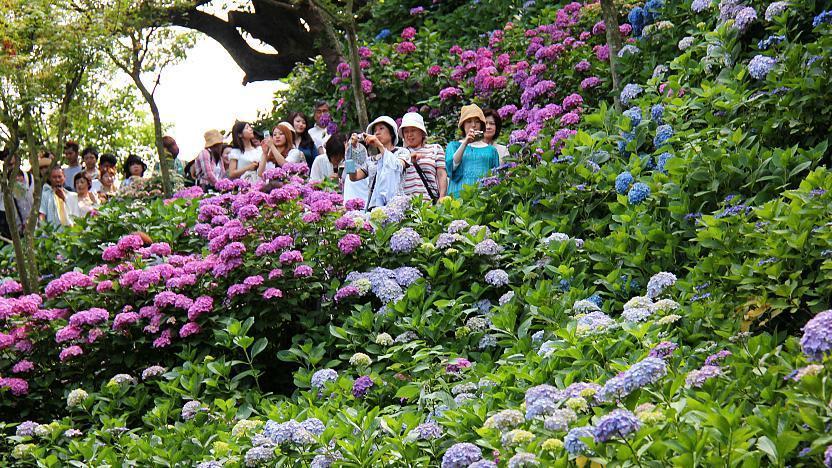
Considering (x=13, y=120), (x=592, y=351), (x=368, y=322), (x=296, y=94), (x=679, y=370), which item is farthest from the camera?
(x=296, y=94)

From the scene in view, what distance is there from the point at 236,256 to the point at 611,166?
243cm

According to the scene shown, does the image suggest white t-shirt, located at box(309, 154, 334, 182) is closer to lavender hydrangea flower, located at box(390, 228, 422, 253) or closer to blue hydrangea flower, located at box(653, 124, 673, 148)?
lavender hydrangea flower, located at box(390, 228, 422, 253)

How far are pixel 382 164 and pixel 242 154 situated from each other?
263 cm

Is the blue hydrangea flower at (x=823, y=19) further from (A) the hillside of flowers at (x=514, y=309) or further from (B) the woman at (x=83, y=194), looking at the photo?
(B) the woman at (x=83, y=194)

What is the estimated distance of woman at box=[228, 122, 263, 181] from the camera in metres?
10.1

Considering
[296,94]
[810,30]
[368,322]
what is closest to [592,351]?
[368,322]

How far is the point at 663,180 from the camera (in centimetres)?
647

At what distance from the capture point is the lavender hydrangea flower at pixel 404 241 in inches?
254

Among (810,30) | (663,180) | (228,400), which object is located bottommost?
(228,400)

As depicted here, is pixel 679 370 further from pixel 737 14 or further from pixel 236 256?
pixel 737 14

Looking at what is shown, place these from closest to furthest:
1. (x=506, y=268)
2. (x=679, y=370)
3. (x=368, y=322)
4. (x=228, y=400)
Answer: (x=679, y=370) < (x=228, y=400) < (x=368, y=322) < (x=506, y=268)

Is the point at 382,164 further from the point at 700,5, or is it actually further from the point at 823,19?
the point at 823,19

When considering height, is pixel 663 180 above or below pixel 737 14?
below

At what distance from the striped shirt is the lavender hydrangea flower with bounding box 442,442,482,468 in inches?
164
